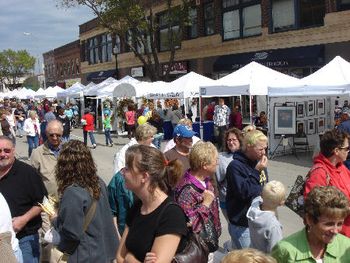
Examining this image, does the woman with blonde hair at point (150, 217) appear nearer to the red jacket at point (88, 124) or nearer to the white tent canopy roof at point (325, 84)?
the white tent canopy roof at point (325, 84)

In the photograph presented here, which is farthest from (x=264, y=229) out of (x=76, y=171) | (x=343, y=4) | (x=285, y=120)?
(x=343, y=4)

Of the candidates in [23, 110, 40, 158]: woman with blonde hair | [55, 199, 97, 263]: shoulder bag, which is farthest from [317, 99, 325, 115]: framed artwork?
[55, 199, 97, 263]: shoulder bag

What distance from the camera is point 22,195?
4.25 m

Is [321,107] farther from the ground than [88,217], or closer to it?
farther from the ground

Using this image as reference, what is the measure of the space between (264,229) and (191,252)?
1173 mm

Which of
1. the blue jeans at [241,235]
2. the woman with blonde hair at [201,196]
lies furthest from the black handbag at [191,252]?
the blue jeans at [241,235]

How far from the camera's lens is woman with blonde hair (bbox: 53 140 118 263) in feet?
11.4

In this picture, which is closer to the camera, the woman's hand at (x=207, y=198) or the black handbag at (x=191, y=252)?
the black handbag at (x=191, y=252)

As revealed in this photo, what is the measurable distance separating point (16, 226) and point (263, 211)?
2.10m

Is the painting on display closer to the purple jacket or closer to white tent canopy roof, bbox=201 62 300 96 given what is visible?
white tent canopy roof, bbox=201 62 300 96

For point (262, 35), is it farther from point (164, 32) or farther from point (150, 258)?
point (150, 258)

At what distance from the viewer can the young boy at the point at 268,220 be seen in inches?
149

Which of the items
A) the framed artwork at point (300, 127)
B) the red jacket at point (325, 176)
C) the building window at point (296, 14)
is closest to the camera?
the red jacket at point (325, 176)

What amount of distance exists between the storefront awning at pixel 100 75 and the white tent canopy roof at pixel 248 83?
93.7 ft
